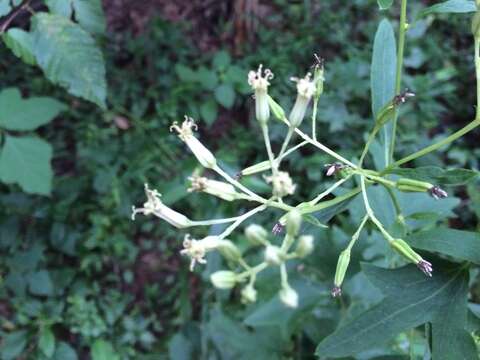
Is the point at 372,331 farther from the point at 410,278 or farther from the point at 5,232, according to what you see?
the point at 5,232

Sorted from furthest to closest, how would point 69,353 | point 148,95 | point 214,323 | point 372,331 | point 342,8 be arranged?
point 342,8 → point 148,95 → point 69,353 → point 214,323 → point 372,331

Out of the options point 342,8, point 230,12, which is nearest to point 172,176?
point 230,12

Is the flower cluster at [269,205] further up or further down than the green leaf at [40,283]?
further up

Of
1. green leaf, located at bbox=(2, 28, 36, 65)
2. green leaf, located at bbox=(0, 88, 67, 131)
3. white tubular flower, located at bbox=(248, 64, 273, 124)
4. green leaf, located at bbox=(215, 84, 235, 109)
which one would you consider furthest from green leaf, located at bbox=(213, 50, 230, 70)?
white tubular flower, located at bbox=(248, 64, 273, 124)

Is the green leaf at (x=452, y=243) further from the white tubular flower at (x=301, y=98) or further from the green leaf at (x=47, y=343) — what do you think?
the green leaf at (x=47, y=343)

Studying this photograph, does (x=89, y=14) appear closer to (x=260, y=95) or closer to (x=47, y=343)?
(x=260, y=95)

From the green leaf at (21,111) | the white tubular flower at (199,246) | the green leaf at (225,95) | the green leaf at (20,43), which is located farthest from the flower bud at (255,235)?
the green leaf at (225,95)
